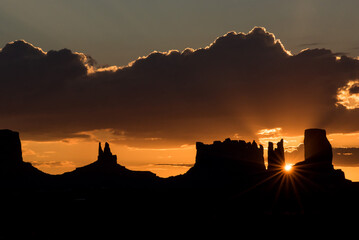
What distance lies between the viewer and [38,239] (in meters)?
98.4

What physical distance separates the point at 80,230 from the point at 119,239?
2051 centimetres

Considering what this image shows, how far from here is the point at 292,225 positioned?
12862 centimetres

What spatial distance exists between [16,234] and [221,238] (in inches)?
1752

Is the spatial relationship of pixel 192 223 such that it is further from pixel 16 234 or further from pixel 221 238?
pixel 16 234

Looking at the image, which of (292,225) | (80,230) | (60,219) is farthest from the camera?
(60,219)

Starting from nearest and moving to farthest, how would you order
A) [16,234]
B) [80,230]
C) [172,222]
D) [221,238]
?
[221,238] → [16,234] → [80,230] → [172,222]

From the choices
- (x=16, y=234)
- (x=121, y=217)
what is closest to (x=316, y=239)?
(x=16, y=234)

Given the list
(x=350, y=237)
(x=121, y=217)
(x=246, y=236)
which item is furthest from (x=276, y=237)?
(x=121, y=217)

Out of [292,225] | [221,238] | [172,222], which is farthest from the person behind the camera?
[172,222]

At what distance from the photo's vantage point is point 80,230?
11588 cm

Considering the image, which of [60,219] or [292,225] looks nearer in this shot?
[292,225]

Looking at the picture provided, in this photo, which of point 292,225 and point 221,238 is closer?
point 221,238

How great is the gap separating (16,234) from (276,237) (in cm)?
5498

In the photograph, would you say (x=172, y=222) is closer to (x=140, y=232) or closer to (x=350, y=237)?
(x=140, y=232)
